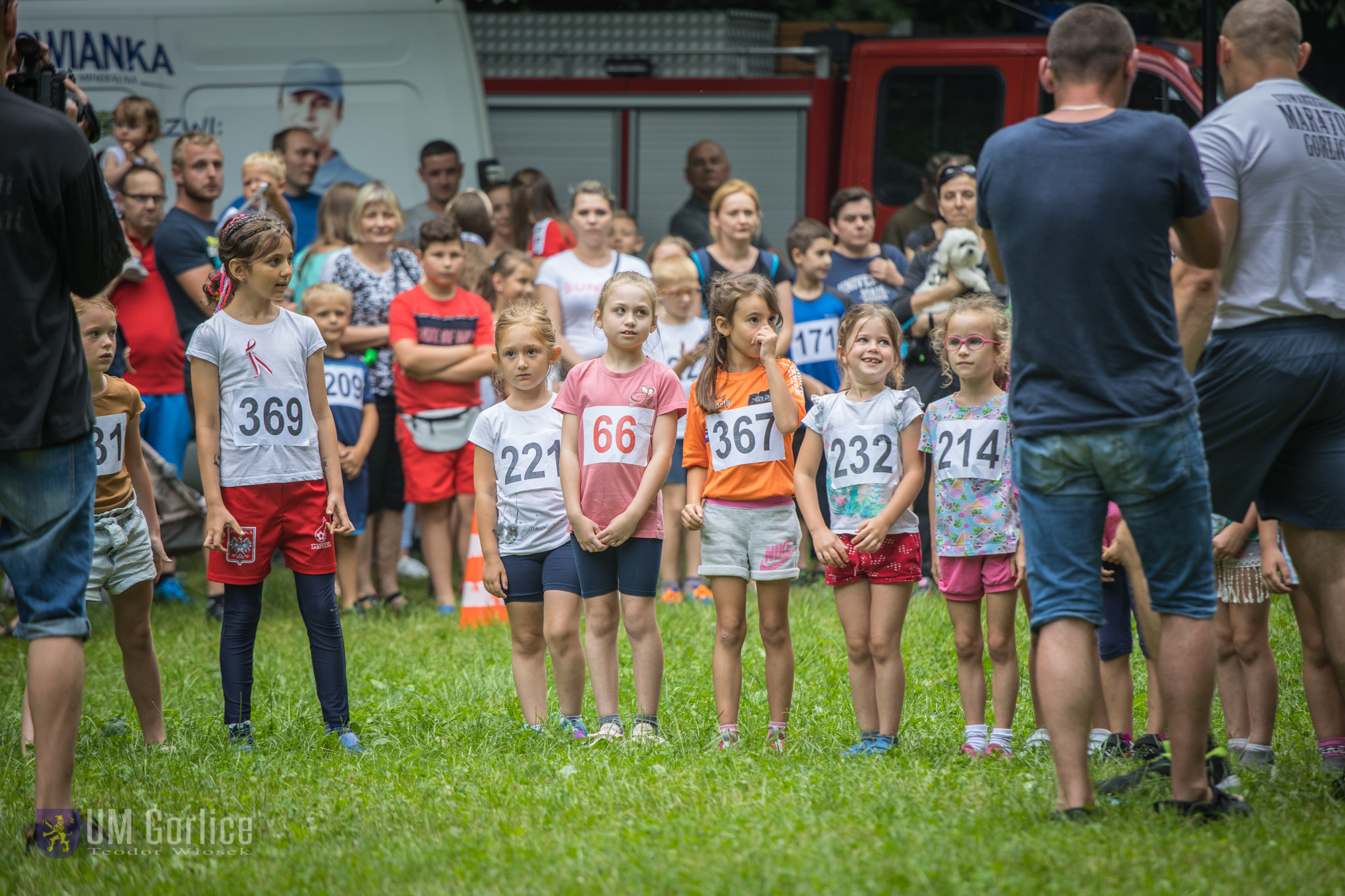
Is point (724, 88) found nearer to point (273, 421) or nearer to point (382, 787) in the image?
point (273, 421)

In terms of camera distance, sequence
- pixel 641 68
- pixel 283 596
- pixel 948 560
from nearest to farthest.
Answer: pixel 948 560 < pixel 283 596 < pixel 641 68

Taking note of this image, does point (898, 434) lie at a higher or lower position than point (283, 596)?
higher

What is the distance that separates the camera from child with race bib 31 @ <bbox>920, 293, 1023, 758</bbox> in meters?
4.43

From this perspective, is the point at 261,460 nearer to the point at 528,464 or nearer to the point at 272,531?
the point at 272,531

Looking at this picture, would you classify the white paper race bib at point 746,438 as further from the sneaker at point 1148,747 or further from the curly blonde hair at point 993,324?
the sneaker at point 1148,747

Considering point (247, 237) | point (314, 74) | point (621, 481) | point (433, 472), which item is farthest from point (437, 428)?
point (314, 74)

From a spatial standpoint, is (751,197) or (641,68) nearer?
(751,197)

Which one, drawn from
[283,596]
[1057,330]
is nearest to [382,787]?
[1057,330]


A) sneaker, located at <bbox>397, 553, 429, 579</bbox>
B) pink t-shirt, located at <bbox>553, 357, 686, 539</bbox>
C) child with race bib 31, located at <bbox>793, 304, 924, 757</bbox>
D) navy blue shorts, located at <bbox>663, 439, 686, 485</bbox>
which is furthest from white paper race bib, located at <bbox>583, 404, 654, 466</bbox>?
sneaker, located at <bbox>397, 553, 429, 579</bbox>

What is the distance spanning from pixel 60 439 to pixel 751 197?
4.87 meters

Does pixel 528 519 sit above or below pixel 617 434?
below

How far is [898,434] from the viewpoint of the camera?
181 inches

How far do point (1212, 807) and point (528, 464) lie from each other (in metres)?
2.74

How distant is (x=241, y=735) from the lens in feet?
16.1
